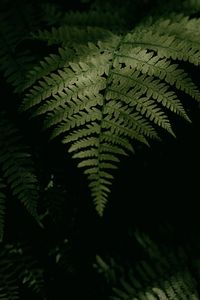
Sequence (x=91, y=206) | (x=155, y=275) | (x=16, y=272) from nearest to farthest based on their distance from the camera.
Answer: (x=155, y=275) < (x=16, y=272) < (x=91, y=206)

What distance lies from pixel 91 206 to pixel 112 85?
0.87 m

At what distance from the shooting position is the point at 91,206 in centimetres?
254

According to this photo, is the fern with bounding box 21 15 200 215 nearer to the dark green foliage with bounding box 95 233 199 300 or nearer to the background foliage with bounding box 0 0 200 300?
the background foliage with bounding box 0 0 200 300

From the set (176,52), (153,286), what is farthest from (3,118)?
(153,286)

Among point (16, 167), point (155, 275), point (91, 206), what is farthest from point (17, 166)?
point (155, 275)

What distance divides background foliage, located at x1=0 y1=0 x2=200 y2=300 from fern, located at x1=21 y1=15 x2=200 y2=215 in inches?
7.1

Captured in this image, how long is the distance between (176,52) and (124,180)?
2.81ft

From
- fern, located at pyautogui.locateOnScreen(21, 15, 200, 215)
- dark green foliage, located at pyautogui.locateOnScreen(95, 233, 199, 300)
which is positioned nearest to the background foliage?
dark green foliage, located at pyautogui.locateOnScreen(95, 233, 199, 300)

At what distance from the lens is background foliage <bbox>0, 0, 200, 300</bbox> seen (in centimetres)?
230

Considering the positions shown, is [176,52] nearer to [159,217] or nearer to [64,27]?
[64,27]

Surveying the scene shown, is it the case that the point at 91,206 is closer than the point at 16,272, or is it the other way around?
the point at 16,272

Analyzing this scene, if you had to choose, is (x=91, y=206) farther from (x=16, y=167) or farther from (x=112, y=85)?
(x=112, y=85)

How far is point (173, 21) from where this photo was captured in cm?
227

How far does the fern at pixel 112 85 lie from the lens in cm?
183
